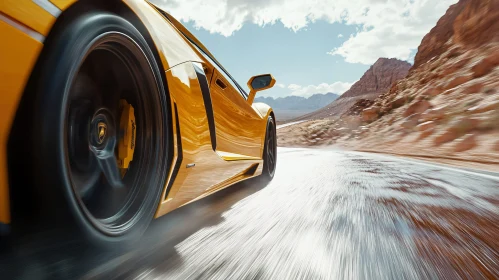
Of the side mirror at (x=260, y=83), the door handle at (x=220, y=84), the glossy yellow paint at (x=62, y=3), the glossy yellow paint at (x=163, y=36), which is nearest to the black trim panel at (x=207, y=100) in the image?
the glossy yellow paint at (x=163, y=36)

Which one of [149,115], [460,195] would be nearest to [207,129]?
[149,115]

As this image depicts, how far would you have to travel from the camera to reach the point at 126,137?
188cm

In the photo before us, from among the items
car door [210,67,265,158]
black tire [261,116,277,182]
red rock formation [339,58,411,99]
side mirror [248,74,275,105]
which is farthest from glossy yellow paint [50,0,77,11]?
red rock formation [339,58,411,99]

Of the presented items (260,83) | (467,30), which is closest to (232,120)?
(260,83)

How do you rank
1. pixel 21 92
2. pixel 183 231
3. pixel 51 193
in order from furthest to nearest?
pixel 183 231, pixel 51 193, pixel 21 92

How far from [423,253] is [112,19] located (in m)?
1.64

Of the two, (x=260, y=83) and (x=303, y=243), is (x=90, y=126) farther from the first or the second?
(x=260, y=83)

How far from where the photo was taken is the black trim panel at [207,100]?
7.42 ft

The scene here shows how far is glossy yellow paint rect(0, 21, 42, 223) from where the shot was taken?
102 cm

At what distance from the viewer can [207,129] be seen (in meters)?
2.31

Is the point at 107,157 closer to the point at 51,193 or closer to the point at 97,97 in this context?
the point at 97,97

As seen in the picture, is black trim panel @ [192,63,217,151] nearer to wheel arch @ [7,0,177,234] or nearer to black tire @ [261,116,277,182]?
wheel arch @ [7,0,177,234]

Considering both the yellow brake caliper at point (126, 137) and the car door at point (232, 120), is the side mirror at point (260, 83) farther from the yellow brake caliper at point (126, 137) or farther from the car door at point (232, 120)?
the yellow brake caliper at point (126, 137)

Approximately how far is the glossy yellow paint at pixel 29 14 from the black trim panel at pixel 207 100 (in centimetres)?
110
